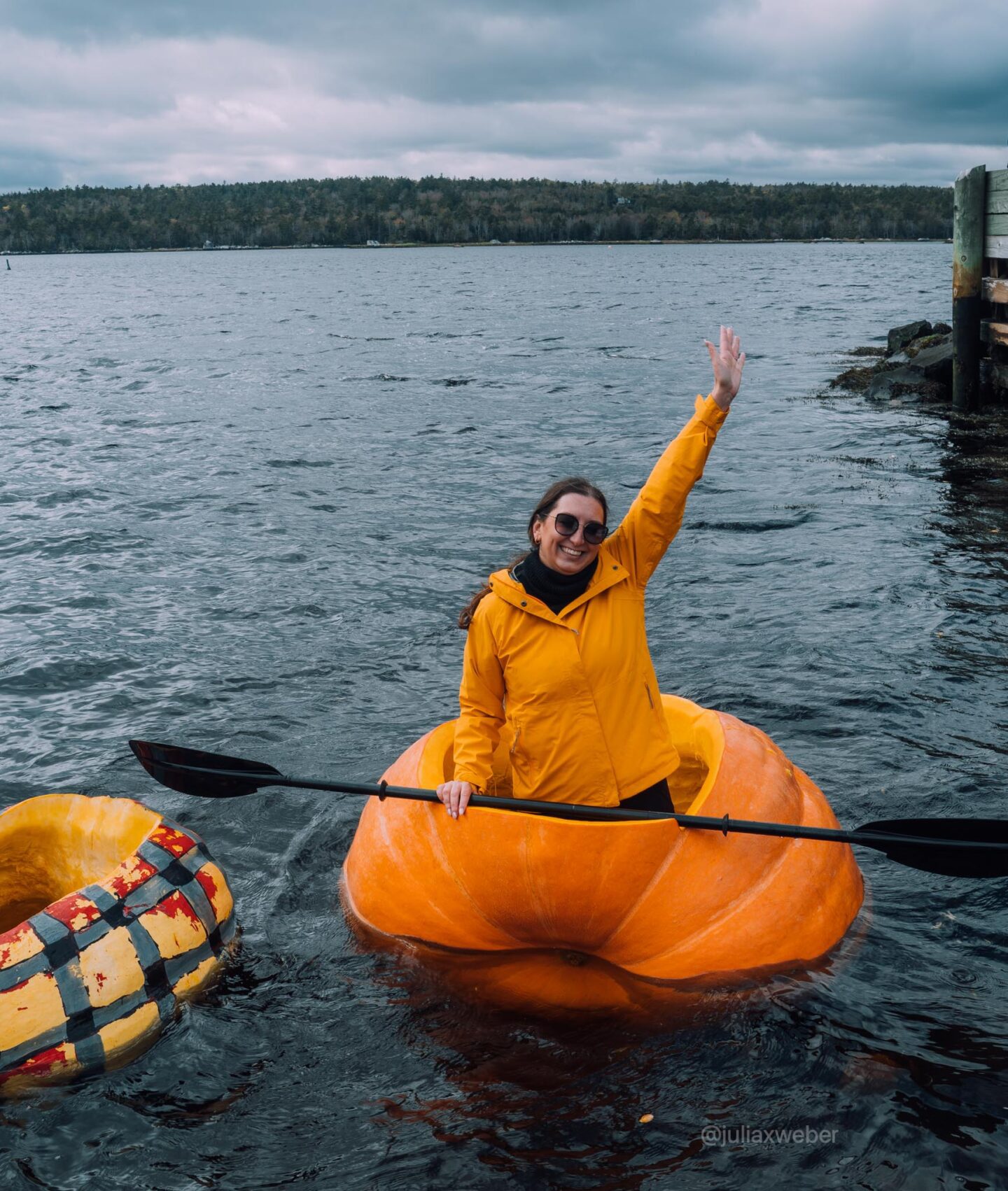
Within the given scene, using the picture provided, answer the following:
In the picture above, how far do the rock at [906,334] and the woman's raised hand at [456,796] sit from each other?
22183 millimetres

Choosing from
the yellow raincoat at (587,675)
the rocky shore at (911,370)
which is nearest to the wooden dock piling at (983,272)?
the rocky shore at (911,370)

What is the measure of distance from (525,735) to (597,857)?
596mm

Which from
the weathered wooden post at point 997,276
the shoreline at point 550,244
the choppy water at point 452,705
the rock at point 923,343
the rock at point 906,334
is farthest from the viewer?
the shoreline at point 550,244

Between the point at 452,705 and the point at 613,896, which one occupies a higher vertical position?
the point at 613,896

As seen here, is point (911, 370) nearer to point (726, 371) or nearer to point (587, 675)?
point (726, 371)

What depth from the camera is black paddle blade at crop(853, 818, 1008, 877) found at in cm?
500

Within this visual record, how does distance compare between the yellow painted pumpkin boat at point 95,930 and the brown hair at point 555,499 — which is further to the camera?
the brown hair at point 555,499

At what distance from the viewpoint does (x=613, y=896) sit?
4.78 m

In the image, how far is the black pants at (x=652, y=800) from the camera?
5066 mm

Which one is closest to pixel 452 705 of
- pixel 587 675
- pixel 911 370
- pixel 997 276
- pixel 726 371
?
pixel 587 675

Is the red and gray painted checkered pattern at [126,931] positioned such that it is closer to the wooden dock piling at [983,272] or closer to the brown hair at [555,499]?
the brown hair at [555,499]

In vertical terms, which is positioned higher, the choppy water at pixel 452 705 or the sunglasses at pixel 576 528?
the sunglasses at pixel 576 528

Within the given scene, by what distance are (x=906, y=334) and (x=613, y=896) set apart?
22613 mm

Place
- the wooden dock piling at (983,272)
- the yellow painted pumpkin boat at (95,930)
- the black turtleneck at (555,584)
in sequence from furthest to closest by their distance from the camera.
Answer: the wooden dock piling at (983,272)
the black turtleneck at (555,584)
the yellow painted pumpkin boat at (95,930)
